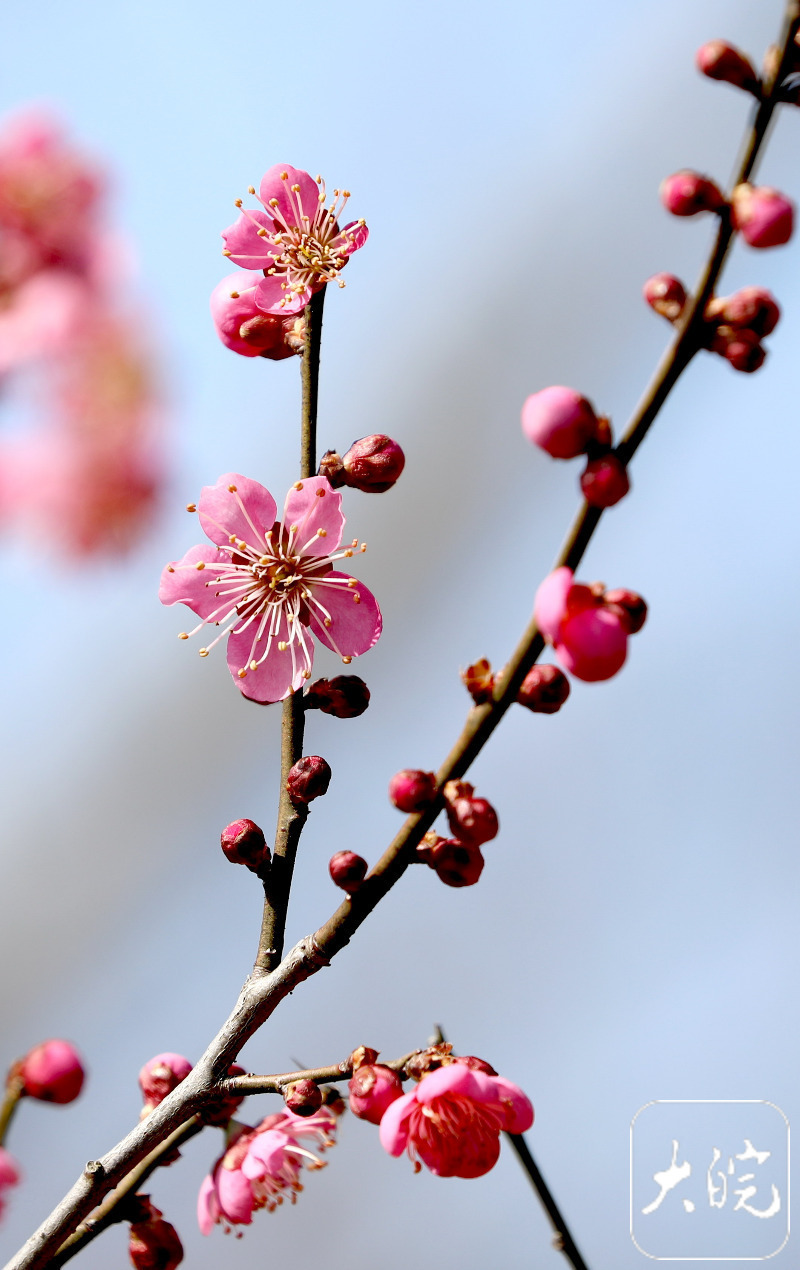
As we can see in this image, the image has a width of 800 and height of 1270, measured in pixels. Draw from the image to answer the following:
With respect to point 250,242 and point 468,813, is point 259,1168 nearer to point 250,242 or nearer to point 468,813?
point 468,813

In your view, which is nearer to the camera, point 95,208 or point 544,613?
point 544,613

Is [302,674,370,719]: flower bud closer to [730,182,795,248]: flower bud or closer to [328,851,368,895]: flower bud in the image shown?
[328,851,368,895]: flower bud

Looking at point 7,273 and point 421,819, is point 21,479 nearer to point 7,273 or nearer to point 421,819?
point 7,273

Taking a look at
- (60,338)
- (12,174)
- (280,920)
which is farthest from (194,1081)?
(12,174)

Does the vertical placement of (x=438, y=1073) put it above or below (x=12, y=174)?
below

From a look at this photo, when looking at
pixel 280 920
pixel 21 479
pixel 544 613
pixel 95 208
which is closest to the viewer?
pixel 544 613

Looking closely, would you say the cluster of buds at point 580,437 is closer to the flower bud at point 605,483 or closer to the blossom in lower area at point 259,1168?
the flower bud at point 605,483

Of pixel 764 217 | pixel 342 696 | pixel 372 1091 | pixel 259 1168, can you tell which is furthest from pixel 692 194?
pixel 259 1168

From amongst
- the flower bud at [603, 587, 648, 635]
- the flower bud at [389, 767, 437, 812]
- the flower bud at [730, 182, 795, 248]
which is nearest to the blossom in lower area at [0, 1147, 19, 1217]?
the flower bud at [389, 767, 437, 812]
